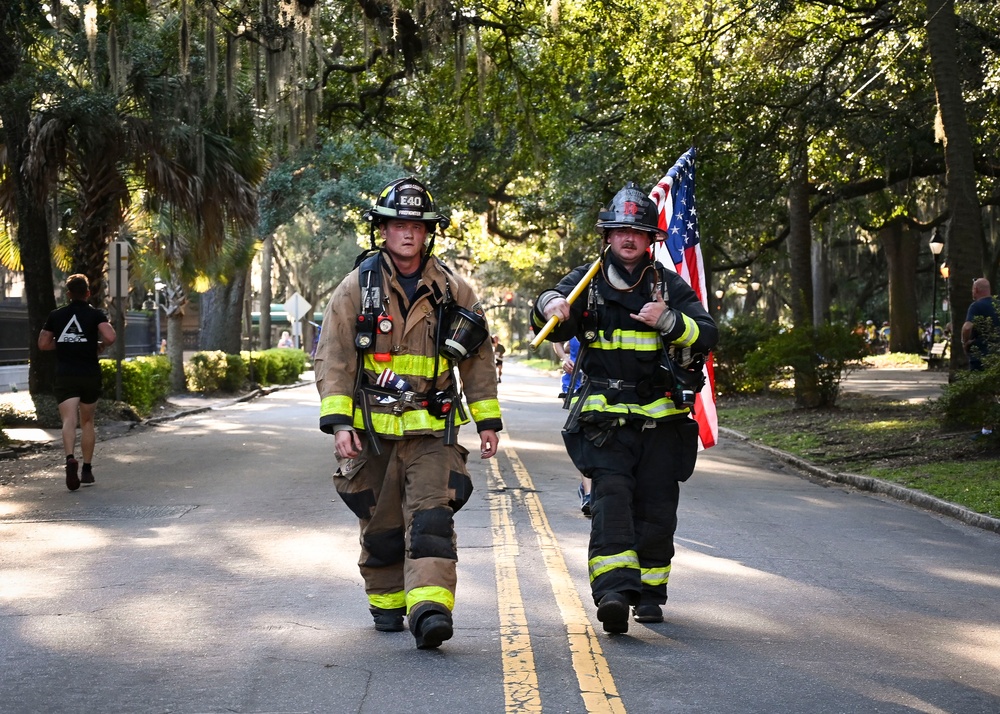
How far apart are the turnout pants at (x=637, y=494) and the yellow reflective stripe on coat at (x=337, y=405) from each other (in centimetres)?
120

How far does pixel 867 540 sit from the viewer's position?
Answer: 10.2m

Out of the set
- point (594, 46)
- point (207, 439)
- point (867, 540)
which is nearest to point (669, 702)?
point (867, 540)

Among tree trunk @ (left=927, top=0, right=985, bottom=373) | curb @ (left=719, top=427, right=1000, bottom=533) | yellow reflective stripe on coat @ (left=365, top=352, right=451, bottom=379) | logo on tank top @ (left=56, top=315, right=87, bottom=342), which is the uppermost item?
tree trunk @ (left=927, top=0, right=985, bottom=373)

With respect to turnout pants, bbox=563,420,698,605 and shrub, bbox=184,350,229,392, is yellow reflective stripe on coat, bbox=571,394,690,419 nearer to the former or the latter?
turnout pants, bbox=563,420,698,605

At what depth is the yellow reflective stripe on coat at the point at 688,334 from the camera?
644cm

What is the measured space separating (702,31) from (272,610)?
16.9 meters

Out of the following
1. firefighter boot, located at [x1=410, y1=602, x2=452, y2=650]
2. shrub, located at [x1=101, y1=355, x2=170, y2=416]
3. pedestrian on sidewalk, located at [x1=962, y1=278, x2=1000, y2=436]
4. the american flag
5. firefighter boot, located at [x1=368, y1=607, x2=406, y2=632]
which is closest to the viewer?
firefighter boot, located at [x1=410, y1=602, x2=452, y2=650]

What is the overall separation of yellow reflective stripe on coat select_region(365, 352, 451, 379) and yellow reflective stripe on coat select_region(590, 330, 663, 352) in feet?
3.05

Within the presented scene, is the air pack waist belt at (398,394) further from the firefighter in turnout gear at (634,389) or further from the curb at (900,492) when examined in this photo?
the curb at (900,492)

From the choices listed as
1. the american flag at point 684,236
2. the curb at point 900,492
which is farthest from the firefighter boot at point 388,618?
the curb at point 900,492

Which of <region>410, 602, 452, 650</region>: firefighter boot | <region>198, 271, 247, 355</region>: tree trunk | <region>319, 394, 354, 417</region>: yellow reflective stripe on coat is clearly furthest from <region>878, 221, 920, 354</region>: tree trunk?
<region>410, 602, 452, 650</region>: firefighter boot

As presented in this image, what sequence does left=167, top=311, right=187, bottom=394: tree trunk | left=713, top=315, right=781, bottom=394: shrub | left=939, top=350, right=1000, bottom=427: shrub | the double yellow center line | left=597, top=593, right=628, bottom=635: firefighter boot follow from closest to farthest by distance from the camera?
the double yellow center line < left=597, top=593, right=628, bottom=635: firefighter boot < left=939, top=350, right=1000, bottom=427: shrub < left=713, top=315, right=781, bottom=394: shrub < left=167, top=311, right=187, bottom=394: tree trunk

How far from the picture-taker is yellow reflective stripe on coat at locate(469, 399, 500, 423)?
6.33m

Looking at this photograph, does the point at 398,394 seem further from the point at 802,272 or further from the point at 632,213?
the point at 802,272
